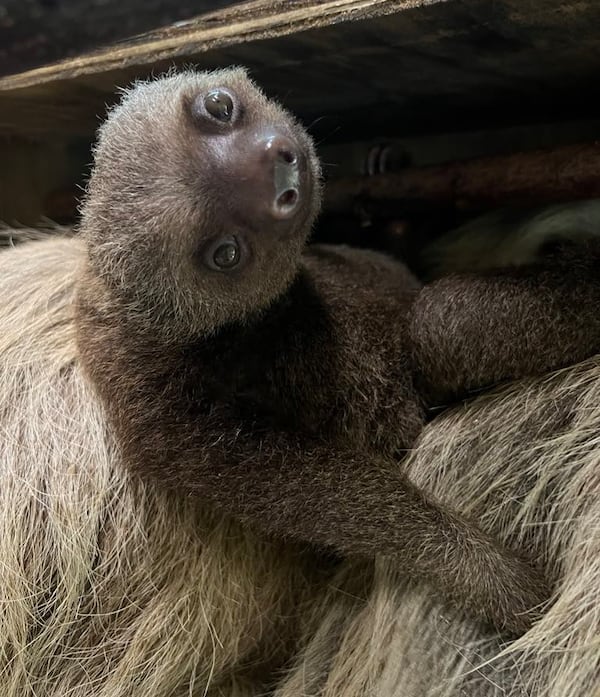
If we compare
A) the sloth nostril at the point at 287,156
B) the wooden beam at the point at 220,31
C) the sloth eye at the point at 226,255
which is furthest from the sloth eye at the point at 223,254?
the wooden beam at the point at 220,31

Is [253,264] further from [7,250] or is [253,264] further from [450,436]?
[7,250]

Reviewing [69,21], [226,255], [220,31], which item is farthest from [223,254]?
[69,21]

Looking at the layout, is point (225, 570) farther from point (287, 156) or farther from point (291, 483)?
point (287, 156)

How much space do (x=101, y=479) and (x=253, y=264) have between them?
0.39m

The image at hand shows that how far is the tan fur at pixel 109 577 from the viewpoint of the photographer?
108 centimetres

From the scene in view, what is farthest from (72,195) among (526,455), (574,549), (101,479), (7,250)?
(574,549)

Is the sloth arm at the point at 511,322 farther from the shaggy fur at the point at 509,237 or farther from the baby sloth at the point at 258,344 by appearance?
the shaggy fur at the point at 509,237

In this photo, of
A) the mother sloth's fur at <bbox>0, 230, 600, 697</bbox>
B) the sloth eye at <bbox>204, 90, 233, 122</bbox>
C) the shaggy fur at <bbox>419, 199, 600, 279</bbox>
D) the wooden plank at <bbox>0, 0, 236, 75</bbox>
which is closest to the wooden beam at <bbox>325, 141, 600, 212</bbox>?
the shaggy fur at <bbox>419, 199, 600, 279</bbox>

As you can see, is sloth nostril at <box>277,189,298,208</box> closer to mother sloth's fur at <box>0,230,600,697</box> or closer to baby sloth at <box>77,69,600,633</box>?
baby sloth at <box>77,69,600,633</box>

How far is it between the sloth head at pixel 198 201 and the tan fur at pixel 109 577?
9.7 inches

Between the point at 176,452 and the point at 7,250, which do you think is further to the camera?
the point at 7,250

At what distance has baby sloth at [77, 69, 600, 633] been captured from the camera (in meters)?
0.94

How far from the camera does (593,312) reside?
0.96 meters

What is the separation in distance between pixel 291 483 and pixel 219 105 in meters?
0.49
